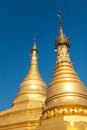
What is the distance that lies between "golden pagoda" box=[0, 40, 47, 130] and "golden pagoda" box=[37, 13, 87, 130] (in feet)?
13.1

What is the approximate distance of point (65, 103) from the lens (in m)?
21.0

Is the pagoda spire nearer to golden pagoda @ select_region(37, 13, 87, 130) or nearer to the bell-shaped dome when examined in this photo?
golden pagoda @ select_region(37, 13, 87, 130)

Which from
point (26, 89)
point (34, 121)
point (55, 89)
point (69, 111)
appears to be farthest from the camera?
point (26, 89)

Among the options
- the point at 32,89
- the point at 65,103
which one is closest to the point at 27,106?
the point at 32,89

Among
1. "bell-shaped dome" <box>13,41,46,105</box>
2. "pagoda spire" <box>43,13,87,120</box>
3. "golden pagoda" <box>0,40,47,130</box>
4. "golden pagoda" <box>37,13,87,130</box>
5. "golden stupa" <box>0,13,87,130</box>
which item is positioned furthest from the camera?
"bell-shaped dome" <box>13,41,46,105</box>

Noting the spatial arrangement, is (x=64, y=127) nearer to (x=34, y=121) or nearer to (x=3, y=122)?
(x=34, y=121)

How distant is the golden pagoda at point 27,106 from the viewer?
26016 millimetres

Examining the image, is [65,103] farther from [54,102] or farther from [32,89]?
[32,89]

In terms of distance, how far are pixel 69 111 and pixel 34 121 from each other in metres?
5.91

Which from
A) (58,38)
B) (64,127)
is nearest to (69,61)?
(58,38)

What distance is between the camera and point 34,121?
1010 inches

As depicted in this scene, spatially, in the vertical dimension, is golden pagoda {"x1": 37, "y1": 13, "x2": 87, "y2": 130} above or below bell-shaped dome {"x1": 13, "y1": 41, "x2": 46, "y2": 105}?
below

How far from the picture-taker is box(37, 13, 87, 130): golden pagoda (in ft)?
64.9

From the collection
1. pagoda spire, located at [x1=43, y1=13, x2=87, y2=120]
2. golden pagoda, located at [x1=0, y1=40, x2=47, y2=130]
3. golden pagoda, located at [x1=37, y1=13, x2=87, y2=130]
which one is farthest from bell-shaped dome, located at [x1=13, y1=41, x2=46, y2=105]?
golden pagoda, located at [x1=37, y1=13, x2=87, y2=130]
